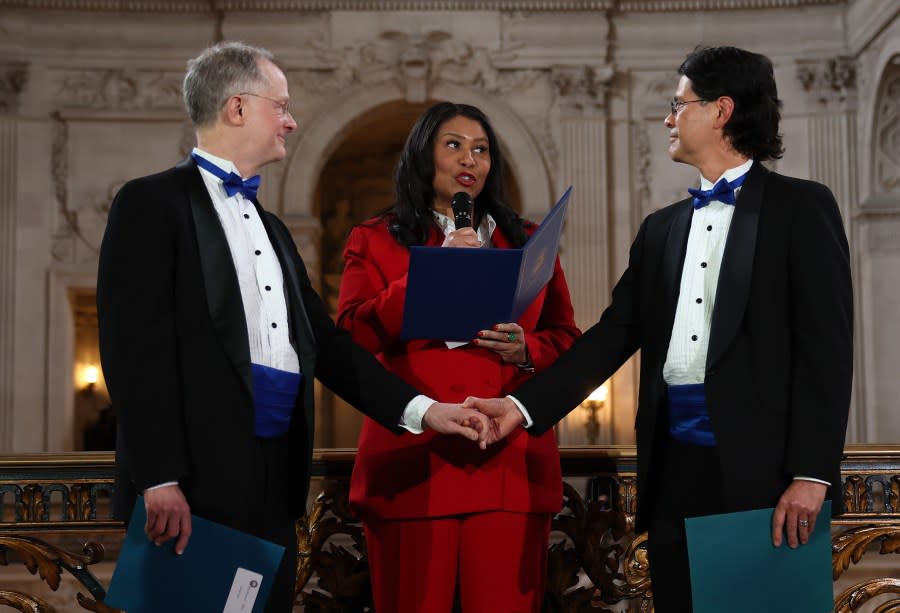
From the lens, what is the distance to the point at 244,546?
7.59 feet

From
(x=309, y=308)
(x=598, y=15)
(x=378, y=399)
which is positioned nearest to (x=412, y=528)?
(x=378, y=399)

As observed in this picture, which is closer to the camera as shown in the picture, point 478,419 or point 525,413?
point 478,419

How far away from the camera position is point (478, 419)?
9.02 ft

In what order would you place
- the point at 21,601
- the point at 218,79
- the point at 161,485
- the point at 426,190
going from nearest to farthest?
the point at 161,485 → the point at 218,79 → the point at 426,190 → the point at 21,601

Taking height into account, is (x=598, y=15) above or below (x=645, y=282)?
above

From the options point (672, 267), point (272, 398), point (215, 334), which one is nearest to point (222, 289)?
point (215, 334)

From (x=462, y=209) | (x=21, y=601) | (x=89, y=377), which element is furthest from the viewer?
(x=89, y=377)

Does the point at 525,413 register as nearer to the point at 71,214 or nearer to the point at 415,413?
the point at 415,413

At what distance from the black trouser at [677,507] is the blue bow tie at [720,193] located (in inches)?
23.3

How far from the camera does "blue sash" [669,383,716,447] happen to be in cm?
257

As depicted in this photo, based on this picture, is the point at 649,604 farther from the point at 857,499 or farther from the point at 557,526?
the point at 857,499

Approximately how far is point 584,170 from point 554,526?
33.0ft

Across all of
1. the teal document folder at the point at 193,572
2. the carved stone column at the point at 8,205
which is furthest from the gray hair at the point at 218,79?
the carved stone column at the point at 8,205

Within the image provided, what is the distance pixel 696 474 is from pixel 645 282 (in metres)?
0.53
